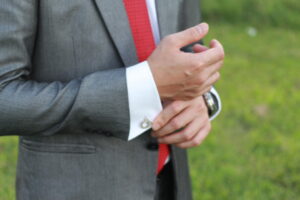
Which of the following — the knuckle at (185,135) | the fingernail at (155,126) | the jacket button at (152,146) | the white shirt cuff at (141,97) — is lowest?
the jacket button at (152,146)

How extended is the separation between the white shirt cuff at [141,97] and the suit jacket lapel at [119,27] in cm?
9

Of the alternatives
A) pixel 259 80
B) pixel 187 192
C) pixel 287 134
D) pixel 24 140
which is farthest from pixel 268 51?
pixel 24 140

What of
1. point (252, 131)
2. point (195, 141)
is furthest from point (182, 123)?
point (252, 131)

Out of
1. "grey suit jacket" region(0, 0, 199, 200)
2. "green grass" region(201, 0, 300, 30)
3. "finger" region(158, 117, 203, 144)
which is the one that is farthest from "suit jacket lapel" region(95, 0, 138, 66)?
"green grass" region(201, 0, 300, 30)

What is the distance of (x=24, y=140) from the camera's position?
126 cm

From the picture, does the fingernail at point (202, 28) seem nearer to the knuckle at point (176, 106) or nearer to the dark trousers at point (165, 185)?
the knuckle at point (176, 106)

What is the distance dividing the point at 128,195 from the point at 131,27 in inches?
18.6

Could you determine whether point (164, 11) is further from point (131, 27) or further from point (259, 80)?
point (259, 80)

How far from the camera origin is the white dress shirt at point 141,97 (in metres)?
1.08

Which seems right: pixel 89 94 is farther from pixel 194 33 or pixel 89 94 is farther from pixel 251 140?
pixel 251 140

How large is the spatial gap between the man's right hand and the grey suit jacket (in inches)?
3.7

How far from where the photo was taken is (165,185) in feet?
4.96

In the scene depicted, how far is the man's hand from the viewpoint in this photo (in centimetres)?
116

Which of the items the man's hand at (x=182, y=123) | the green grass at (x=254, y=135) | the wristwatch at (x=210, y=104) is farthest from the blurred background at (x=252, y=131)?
the man's hand at (x=182, y=123)
